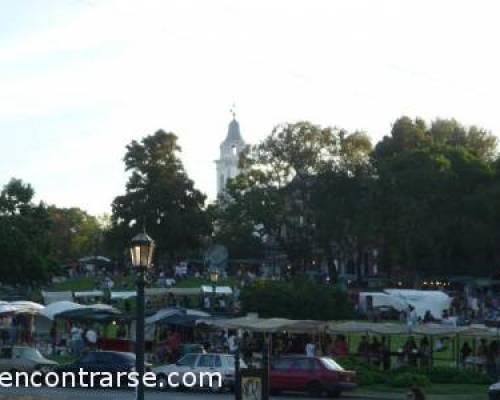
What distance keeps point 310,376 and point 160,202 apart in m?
54.5

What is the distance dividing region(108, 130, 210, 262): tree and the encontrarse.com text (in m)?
51.6

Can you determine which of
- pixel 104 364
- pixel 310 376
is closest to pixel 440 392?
pixel 310 376

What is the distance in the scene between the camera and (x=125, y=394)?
31812 mm

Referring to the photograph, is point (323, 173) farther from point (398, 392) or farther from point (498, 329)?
point (398, 392)

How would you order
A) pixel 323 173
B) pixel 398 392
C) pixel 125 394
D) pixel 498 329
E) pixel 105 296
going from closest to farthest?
pixel 125 394 < pixel 398 392 < pixel 498 329 < pixel 105 296 < pixel 323 173

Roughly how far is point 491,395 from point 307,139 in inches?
2123

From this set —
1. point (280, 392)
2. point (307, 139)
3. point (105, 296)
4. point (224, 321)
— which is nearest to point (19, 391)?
point (280, 392)

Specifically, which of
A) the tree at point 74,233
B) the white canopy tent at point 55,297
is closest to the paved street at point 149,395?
the white canopy tent at point 55,297

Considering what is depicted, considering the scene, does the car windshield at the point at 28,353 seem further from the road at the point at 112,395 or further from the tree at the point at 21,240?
the tree at the point at 21,240

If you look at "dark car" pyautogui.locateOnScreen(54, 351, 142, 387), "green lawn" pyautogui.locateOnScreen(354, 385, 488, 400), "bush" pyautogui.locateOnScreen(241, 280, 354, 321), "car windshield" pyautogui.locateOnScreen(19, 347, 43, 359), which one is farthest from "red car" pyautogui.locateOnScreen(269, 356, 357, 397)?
"bush" pyautogui.locateOnScreen(241, 280, 354, 321)

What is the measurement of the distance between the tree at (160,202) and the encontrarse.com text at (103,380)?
5160 cm

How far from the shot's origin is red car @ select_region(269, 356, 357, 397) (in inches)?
1325

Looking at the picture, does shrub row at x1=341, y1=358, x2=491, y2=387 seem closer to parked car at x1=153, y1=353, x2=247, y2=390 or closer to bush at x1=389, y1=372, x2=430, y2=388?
bush at x1=389, y1=372, x2=430, y2=388

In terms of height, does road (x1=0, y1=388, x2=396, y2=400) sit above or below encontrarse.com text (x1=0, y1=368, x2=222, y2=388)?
below
